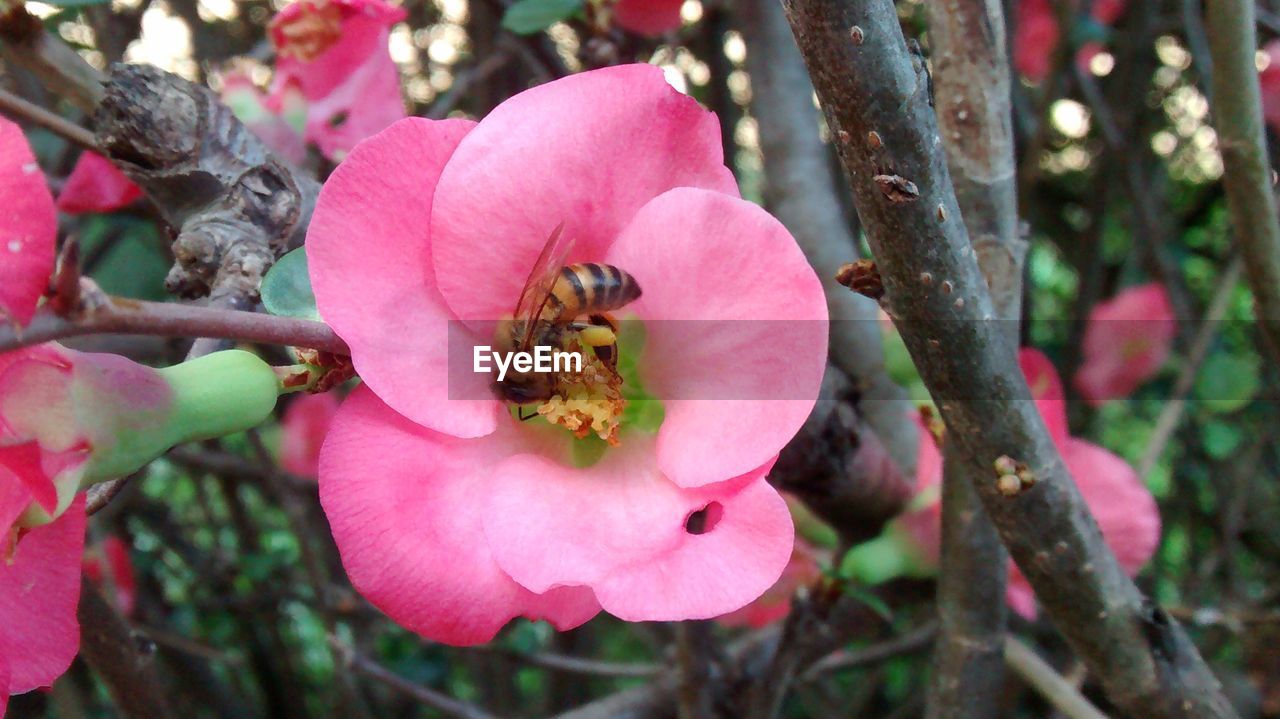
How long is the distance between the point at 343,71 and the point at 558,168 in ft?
0.99

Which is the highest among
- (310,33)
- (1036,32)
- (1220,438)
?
(310,33)

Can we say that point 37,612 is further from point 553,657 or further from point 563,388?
point 553,657

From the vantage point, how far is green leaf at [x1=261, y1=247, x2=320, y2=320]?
369 millimetres

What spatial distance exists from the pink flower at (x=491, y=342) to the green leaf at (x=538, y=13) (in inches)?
11.1

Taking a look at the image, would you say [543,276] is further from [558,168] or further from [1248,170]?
[1248,170]

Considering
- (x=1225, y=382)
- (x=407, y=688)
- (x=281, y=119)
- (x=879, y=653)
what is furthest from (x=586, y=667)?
(x=1225, y=382)

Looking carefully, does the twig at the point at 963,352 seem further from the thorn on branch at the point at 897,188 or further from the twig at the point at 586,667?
the twig at the point at 586,667

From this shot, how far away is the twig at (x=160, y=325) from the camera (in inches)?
10.5

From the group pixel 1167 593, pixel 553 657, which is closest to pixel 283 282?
pixel 553 657

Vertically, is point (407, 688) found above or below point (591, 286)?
below

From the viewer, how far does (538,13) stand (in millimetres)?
647

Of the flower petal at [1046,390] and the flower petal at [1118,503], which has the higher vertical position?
the flower petal at [1046,390]

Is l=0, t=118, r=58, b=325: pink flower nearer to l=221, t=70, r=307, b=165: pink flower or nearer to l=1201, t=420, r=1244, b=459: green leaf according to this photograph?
l=221, t=70, r=307, b=165: pink flower

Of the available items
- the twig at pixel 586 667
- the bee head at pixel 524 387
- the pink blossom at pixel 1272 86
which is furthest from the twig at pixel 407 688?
the pink blossom at pixel 1272 86
